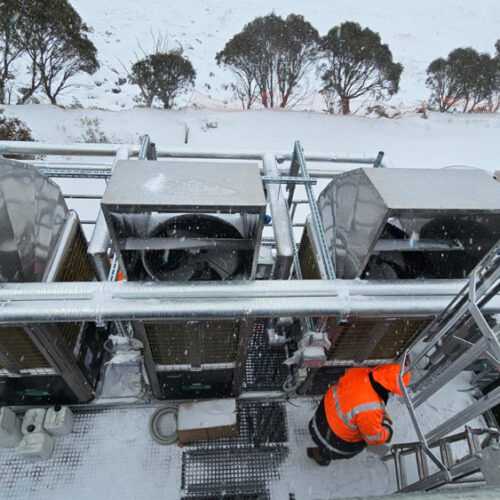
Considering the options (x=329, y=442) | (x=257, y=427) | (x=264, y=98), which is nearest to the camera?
(x=329, y=442)

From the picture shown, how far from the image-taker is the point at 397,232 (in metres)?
3.27

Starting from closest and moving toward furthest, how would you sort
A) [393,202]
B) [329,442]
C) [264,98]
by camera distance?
[393,202], [329,442], [264,98]

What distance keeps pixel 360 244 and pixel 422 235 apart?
0.86m

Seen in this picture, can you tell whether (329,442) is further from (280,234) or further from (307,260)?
(280,234)

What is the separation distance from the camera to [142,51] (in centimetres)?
1706

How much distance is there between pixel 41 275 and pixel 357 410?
102 inches

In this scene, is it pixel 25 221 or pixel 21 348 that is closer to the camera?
pixel 25 221

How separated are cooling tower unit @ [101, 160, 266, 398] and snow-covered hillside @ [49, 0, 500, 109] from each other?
1258cm

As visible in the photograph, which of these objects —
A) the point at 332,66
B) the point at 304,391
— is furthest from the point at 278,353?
the point at 332,66

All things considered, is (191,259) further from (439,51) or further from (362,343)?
(439,51)

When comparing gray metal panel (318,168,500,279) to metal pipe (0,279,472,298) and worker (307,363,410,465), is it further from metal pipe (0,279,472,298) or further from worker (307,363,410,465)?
worker (307,363,410,465)

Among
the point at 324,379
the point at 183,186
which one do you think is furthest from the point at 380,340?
the point at 183,186

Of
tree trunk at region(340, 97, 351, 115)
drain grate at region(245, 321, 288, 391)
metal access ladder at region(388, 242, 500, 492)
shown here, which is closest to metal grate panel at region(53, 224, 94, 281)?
drain grate at region(245, 321, 288, 391)

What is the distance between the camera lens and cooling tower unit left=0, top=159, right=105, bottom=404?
7.99 ft
